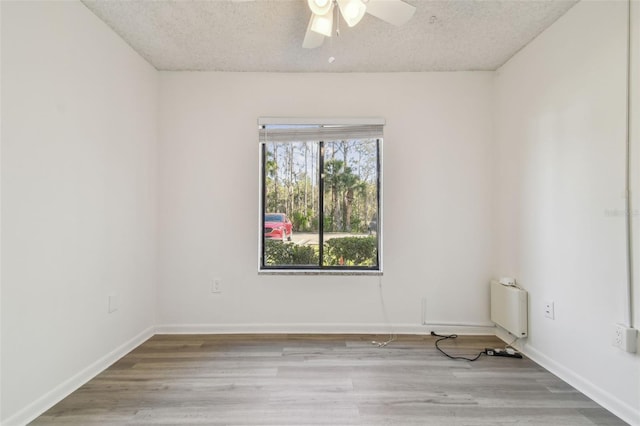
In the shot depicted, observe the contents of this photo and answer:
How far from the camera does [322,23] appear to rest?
161 cm

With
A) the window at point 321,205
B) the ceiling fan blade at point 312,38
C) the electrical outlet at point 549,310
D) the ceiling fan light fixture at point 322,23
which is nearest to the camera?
the ceiling fan light fixture at point 322,23

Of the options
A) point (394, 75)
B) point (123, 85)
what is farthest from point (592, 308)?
point (123, 85)

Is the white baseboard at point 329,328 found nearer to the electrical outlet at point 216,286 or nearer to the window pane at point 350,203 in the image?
the electrical outlet at point 216,286

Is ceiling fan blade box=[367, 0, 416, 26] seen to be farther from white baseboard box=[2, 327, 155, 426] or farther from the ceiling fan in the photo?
white baseboard box=[2, 327, 155, 426]

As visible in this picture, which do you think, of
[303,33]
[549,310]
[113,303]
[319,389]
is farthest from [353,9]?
[113,303]

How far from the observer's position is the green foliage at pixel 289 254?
9.40 ft

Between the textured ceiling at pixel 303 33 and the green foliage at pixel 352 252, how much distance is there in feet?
5.46

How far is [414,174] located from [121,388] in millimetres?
2850

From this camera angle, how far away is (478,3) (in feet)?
6.17

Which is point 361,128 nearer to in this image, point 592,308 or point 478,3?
point 478,3

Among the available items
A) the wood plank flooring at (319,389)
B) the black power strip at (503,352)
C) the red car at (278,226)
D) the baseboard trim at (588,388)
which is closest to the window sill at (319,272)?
the red car at (278,226)

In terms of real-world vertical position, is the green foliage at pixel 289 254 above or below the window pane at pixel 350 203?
below

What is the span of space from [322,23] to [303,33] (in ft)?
2.21

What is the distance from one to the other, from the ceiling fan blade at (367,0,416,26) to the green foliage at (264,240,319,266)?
6.54 ft
